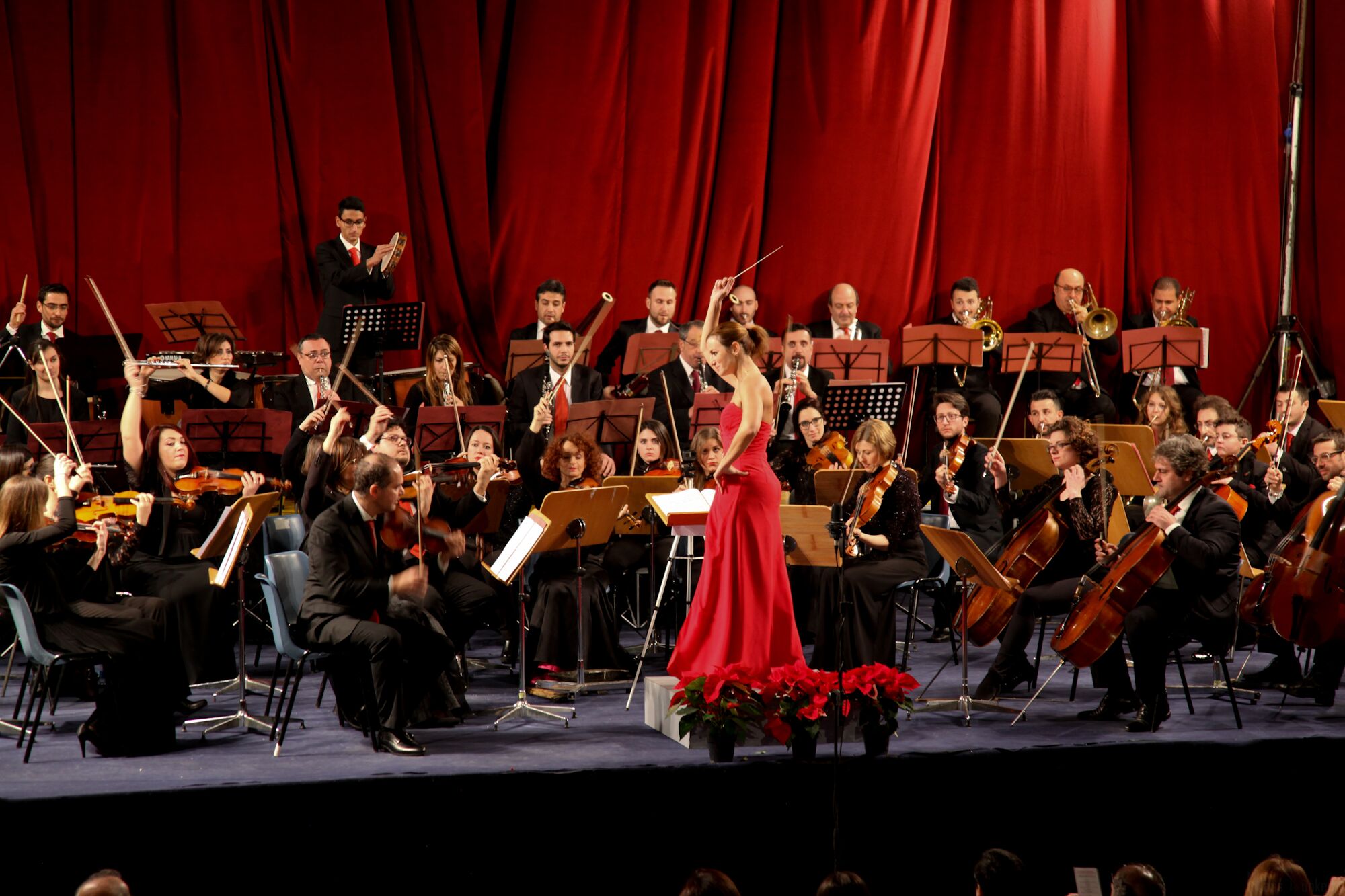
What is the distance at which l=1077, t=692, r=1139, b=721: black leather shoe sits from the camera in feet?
19.8

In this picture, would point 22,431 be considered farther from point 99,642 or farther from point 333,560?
point 333,560

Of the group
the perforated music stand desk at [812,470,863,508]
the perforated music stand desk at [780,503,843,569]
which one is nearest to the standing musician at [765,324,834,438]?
the perforated music stand desk at [812,470,863,508]

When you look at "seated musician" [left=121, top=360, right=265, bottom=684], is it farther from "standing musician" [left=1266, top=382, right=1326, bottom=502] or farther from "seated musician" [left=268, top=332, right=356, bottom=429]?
"standing musician" [left=1266, top=382, right=1326, bottom=502]

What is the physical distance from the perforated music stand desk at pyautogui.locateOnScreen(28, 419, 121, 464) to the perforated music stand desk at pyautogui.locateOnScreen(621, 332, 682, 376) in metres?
2.92

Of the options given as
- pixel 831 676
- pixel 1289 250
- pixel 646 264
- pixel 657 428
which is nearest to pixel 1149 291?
pixel 1289 250

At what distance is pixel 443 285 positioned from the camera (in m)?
10.1

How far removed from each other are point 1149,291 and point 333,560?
25.6 ft

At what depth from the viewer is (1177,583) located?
592cm

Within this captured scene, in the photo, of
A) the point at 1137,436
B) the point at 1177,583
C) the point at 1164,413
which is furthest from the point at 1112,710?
the point at 1164,413

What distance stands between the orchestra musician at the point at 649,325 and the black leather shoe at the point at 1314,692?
443 centimetres

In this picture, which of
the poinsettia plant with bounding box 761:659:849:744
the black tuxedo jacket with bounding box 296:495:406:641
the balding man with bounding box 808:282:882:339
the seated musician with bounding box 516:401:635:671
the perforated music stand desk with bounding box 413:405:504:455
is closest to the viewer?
the poinsettia plant with bounding box 761:659:849:744

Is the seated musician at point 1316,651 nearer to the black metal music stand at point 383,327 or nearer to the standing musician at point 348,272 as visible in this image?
the black metal music stand at point 383,327

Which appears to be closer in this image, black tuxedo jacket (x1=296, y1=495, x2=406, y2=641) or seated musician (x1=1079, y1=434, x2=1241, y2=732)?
black tuxedo jacket (x1=296, y1=495, x2=406, y2=641)

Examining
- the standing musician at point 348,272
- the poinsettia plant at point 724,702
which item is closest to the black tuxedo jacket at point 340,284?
the standing musician at point 348,272
